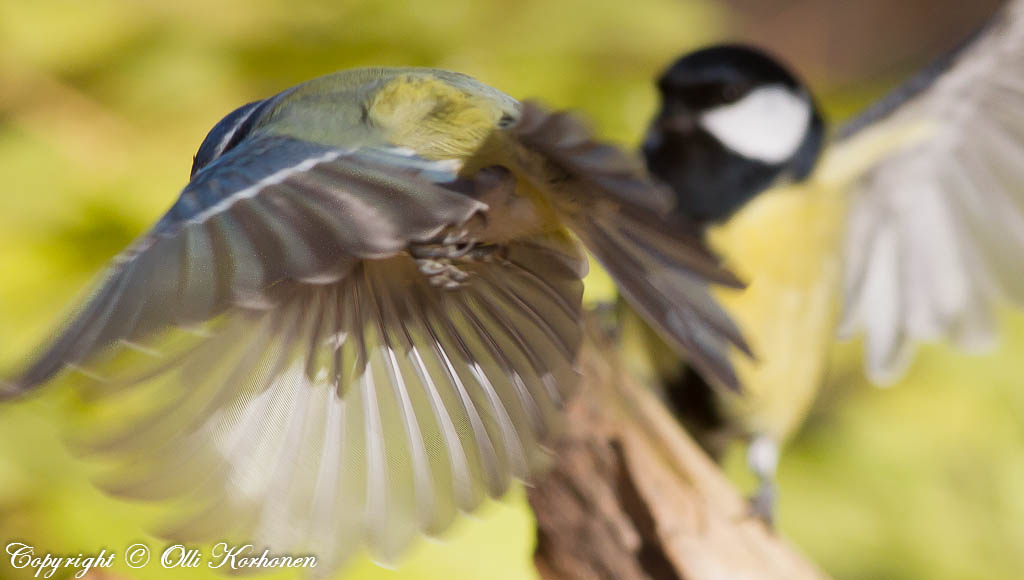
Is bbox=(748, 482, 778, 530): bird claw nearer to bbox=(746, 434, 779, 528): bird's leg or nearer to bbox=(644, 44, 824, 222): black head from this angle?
bbox=(746, 434, 779, 528): bird's leg

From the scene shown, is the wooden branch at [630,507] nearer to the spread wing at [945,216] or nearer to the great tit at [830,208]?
the great tit at [830,208]

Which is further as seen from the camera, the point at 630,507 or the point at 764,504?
the point at 764,504

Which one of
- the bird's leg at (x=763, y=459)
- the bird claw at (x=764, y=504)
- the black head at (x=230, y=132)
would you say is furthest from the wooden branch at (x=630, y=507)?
the black head at (x=230, y=132)

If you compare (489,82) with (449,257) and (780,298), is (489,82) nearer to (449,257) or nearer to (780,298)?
(780,298)

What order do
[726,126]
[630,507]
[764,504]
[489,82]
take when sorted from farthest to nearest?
1. [489,82]
2. [726,126]
3. [764,504]
4. [630,507]

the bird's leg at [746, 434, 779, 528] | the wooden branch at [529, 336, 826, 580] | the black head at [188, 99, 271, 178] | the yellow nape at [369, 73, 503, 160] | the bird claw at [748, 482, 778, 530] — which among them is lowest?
the bird's leg at [746, 434, 779, 528]

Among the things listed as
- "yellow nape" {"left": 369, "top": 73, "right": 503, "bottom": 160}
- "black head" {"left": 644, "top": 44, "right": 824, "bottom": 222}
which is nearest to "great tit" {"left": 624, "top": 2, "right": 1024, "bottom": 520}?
"black head" {"left": 644, "top": 44, "right": 824, "bottom": 222}

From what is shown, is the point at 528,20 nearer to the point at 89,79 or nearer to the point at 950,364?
the point at 89,79

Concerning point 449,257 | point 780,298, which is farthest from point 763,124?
point 449,257

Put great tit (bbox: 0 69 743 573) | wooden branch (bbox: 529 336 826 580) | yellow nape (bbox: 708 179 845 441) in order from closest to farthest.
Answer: great tit (bbox: 0 69 743 573), wooden branch (bbox: 529 336 826 580), yellow nape (bbox: 708 179 845 441)
